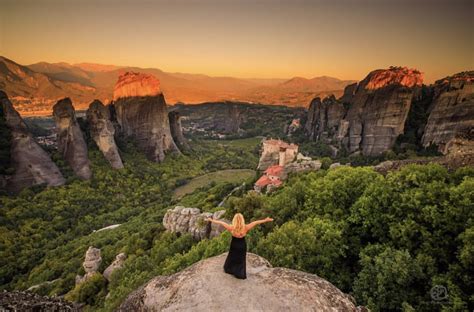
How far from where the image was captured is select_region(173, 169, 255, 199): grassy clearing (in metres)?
88.9

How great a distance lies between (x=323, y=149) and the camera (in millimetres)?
112250

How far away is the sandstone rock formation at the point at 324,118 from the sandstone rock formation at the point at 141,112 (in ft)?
235

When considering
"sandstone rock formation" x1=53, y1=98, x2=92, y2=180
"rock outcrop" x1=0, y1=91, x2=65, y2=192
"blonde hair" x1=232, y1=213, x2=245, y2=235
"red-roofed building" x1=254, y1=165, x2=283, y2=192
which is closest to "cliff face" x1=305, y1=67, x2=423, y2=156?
"red-roofed building" x1=254, y1=165, x2=283, y2=192

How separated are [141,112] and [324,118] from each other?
80357 millimetres

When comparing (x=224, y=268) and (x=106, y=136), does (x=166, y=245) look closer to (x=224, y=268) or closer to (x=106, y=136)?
(x=224, y=268)

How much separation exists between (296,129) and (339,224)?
147105 mm

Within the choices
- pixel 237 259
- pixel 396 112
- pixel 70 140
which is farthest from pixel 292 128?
pixel 237 259

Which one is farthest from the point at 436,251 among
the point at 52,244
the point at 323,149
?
the point at 323,149

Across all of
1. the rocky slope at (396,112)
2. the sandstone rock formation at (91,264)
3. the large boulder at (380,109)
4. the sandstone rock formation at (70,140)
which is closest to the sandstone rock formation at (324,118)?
the rocky slope at (396,112)

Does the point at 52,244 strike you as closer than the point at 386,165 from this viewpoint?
No

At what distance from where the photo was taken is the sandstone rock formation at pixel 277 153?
70.4 metres

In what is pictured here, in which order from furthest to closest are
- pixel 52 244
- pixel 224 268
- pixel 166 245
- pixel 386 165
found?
pixel 52 244
pixel 166 245
pixel 386 165
pixel 224 268

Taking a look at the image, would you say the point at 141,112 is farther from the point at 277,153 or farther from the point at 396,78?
the point at 396,78

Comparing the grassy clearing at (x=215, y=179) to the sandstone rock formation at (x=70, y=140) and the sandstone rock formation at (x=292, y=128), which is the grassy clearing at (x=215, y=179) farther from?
the sandstone rock formation at (x=292, y=128)
